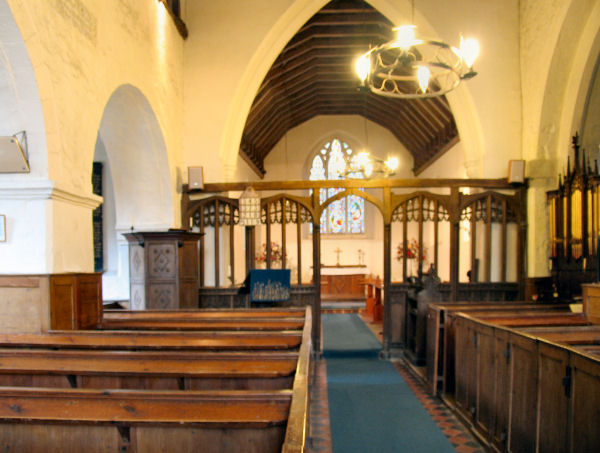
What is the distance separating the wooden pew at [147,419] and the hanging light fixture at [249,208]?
424 centimetres

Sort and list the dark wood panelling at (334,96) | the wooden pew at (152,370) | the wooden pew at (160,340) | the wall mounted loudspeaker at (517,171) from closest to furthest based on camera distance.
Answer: the wooden pew at (152,370), the wooden pew at (160,340), the wall mounted loudspeaker at (517,171), the dark wood panelling at (334,96)

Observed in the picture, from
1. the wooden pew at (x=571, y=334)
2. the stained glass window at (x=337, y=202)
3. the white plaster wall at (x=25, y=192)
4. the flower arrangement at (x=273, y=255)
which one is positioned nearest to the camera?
the wooden pew at (x=571, y=334)

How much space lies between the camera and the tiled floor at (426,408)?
3291 mm

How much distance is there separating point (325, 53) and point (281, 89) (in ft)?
4.44

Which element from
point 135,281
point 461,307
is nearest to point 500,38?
point 461,307

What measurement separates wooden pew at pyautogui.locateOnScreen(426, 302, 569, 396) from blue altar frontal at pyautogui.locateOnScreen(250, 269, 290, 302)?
1.94 metres

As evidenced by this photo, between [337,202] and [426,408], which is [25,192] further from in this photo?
[337,202]

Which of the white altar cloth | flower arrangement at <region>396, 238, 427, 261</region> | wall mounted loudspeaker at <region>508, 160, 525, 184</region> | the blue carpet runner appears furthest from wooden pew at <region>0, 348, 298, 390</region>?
the white altar cloth

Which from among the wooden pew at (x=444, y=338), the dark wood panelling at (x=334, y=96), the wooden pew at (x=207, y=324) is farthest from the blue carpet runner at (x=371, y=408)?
the dark wood panelling at (x=334, y=96)

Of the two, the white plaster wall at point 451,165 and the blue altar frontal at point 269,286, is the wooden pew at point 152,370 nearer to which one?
the blue altar frontal at point 269,286

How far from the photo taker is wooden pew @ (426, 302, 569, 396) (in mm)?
4293

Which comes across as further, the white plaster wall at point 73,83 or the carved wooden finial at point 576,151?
the carved wooden finial at point 576,151

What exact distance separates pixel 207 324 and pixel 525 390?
2.13 meters

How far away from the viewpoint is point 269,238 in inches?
247
